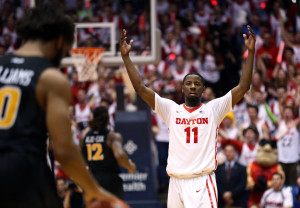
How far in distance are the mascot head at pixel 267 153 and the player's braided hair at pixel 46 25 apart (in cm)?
751

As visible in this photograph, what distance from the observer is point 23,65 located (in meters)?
3.76

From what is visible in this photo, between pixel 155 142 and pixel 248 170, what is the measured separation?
2.43m

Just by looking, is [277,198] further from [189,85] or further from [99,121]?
[189,85]

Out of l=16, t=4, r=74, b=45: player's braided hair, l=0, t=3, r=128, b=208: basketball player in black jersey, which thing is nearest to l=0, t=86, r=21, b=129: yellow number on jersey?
l=0, t=3, r=128, b=208: basketball player in black jersey

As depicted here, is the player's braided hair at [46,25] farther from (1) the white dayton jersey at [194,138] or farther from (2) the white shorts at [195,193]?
(2) the white shorts at [195,193]

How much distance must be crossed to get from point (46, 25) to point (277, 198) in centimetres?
764

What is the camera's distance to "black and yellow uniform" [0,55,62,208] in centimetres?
363

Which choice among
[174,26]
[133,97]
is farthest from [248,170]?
[174,26]

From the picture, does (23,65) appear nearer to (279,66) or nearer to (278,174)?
(278,174)

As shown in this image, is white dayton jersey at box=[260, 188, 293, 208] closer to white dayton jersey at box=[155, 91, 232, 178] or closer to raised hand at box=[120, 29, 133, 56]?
white dayton jersey at box=[155, 91, 232, 178]

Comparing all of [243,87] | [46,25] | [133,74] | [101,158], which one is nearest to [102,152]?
[101,158]

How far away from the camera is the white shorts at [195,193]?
6430 millimetres

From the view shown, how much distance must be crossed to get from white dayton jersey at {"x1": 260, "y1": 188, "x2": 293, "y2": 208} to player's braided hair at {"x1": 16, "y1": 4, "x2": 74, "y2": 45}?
7452mm

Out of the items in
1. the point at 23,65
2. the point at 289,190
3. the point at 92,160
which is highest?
the point at 23,65
